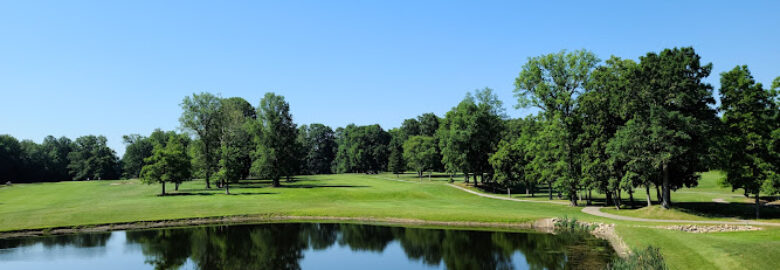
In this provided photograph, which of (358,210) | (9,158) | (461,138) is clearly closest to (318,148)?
(9,158)

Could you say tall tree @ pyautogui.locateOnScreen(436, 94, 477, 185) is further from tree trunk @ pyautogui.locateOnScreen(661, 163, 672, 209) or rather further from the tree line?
tree trunk @ pyautogui.locateOnScreen(661, 163, 672, 209)

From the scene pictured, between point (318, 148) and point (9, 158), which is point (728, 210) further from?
point (9, 158)

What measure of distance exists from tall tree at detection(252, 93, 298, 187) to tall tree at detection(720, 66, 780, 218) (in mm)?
60211

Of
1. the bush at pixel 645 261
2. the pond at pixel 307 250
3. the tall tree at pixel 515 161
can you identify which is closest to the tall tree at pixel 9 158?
the pond at pixel 307 250

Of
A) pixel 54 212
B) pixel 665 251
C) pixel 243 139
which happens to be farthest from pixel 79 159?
pixel 665 251

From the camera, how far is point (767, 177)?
35.6m

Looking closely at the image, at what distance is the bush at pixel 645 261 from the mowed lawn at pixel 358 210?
0.63 metres

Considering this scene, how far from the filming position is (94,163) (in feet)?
403

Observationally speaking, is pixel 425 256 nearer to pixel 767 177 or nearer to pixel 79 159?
pixel 767 177

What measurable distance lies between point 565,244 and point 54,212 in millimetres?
49551

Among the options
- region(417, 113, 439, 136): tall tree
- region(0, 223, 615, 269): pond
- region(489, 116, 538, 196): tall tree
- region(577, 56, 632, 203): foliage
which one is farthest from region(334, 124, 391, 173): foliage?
region(0, 223, 615, 269): pond

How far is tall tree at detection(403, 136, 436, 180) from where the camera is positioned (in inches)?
3770

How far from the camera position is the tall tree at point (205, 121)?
74.2 metres

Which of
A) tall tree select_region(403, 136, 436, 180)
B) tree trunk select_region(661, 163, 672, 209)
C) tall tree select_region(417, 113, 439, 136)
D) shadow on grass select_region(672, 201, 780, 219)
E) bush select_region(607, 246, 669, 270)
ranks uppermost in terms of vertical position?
tall tree select_region(417, 113, 439, 136)
